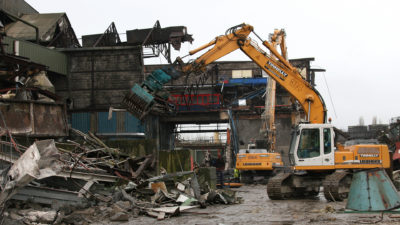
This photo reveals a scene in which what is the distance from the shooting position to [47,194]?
11.4 meters

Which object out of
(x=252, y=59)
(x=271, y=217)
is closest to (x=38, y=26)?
(x=252, y=59)

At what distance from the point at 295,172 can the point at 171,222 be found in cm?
731

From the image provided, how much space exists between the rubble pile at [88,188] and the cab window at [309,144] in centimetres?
285

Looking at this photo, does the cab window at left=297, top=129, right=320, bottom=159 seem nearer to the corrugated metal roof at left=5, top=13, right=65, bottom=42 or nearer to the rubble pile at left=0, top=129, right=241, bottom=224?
the rubble pile at left=0, top=129, right=241, bottom=224

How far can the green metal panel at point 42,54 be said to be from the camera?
89.9ft

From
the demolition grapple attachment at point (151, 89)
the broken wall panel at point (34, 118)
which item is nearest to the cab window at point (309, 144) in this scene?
the demolition grapple attachment at point (151, 89)

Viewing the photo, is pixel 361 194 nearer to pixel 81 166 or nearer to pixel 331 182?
pixel 331 182

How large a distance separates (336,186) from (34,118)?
9573 millimetres

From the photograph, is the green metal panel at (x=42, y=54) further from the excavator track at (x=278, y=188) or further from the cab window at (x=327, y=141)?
the cab window at (x=327, y=141)

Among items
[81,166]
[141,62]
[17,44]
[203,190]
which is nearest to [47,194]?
[81,166]

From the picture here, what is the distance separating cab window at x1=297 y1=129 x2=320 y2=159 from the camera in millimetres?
16234

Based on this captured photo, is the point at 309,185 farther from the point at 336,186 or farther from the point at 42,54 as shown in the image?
the point at 42,54

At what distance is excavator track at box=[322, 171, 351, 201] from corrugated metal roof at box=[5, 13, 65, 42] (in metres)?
26.3

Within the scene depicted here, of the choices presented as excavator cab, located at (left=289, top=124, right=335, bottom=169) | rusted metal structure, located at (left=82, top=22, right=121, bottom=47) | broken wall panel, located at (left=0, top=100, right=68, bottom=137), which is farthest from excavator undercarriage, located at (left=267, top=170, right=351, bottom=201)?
rusted metal structure, located at (left=82, top=22, right=121, bottom=47)
